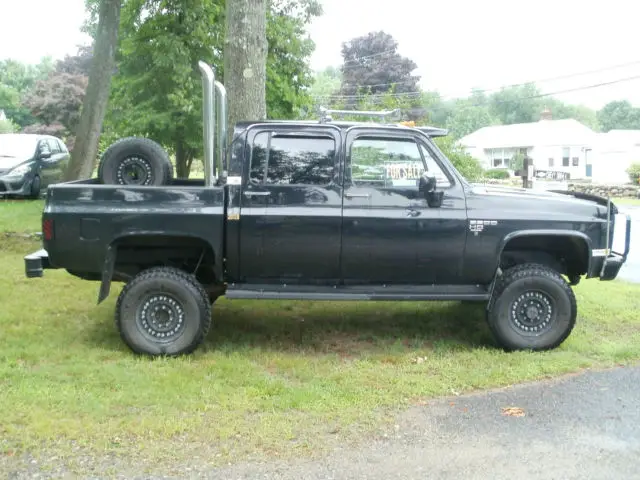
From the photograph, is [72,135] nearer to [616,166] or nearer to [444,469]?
[616,166]

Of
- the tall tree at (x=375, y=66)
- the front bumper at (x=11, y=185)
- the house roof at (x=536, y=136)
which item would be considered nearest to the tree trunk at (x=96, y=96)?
the front bumper at (x=11, y=185)

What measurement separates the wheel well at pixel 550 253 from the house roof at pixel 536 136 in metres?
53.9

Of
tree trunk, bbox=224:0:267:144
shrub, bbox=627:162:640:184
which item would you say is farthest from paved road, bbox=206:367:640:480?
shrub, bbox=627:162:640:184

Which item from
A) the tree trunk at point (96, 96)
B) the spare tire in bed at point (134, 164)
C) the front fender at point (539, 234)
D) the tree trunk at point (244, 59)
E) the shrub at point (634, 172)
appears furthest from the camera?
the shrub at point (634, 172)

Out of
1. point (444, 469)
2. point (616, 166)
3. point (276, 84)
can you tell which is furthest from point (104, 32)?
point (616, 166)

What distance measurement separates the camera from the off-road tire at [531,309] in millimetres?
6621

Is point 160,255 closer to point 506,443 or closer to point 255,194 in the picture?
point 255,194

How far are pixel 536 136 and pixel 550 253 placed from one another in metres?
57.7

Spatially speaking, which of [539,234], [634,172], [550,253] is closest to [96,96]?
[550,253]

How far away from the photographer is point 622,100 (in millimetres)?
91625

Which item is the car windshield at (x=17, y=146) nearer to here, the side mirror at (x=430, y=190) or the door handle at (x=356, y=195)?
the door handle at (x=356, y=195)

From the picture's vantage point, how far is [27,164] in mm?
18203

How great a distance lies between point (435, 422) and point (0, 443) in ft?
9.32

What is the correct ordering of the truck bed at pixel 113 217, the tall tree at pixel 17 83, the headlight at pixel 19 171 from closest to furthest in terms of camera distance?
the truck bed at pixel 113 217, the headlight at pixel 19 171, the tall tree at pixel 17 83
